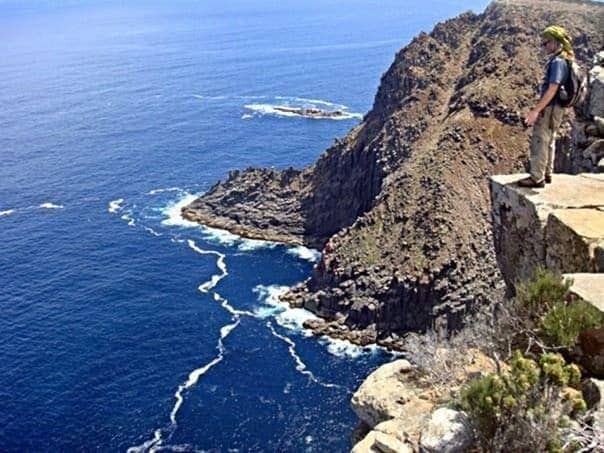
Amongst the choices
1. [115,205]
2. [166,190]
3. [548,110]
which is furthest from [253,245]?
[548,110]

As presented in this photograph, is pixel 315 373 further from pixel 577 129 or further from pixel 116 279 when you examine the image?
pixel 577 129

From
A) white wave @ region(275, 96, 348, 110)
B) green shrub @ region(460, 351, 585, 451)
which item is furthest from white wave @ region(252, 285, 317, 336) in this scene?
white wave @ region(275, 96, 348, 110)

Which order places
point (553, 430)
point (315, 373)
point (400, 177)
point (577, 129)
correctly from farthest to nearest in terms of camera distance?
1. point (400, 177)
2. point (315, 373)
3. point (577, 129)
4. point (553, 430)

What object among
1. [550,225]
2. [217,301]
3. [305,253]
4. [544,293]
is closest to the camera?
[544,293]

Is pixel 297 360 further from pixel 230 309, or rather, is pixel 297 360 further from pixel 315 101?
pixel 315 101

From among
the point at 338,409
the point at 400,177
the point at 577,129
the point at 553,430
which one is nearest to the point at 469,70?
the point at 400,177

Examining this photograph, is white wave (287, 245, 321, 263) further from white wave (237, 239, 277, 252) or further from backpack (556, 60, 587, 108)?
backpack (556, 60, 587, 108)
